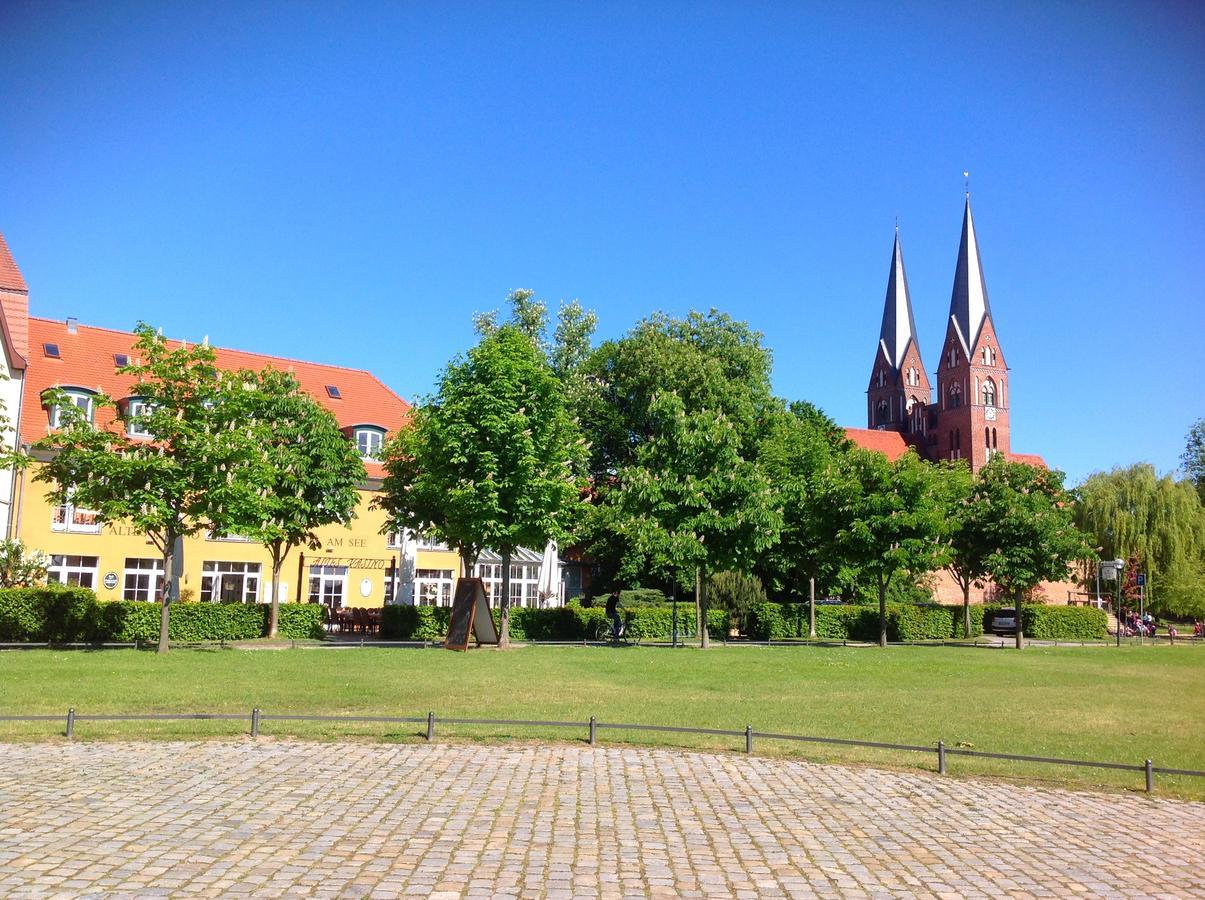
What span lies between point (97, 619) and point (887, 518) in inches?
1060

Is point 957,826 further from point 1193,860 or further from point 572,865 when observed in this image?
point 572,865

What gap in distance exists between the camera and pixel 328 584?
43000mm

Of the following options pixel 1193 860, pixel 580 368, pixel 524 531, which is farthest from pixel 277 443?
pixel 1193 860

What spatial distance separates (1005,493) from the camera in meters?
40.3

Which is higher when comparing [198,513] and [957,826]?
[198,513]

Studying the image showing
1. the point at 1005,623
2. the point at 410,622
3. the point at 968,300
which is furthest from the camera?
the point at 968,300

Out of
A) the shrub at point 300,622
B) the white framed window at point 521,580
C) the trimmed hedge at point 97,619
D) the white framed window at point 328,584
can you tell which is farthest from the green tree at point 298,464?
the white framed window at point 521,580

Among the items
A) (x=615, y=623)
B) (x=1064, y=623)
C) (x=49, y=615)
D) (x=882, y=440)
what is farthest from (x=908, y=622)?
(x=882, y=440)

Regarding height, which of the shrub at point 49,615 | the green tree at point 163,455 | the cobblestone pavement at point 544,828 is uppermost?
the green tree at point 163,455

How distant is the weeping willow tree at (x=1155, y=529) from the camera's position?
2146 inches

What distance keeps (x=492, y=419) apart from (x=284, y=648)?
→ 9.03 metres

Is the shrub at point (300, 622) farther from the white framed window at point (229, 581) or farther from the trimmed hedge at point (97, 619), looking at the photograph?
the white framed window at point (229, 581)

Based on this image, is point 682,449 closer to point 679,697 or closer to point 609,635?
point 609,635

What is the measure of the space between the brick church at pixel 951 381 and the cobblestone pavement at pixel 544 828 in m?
85.6
